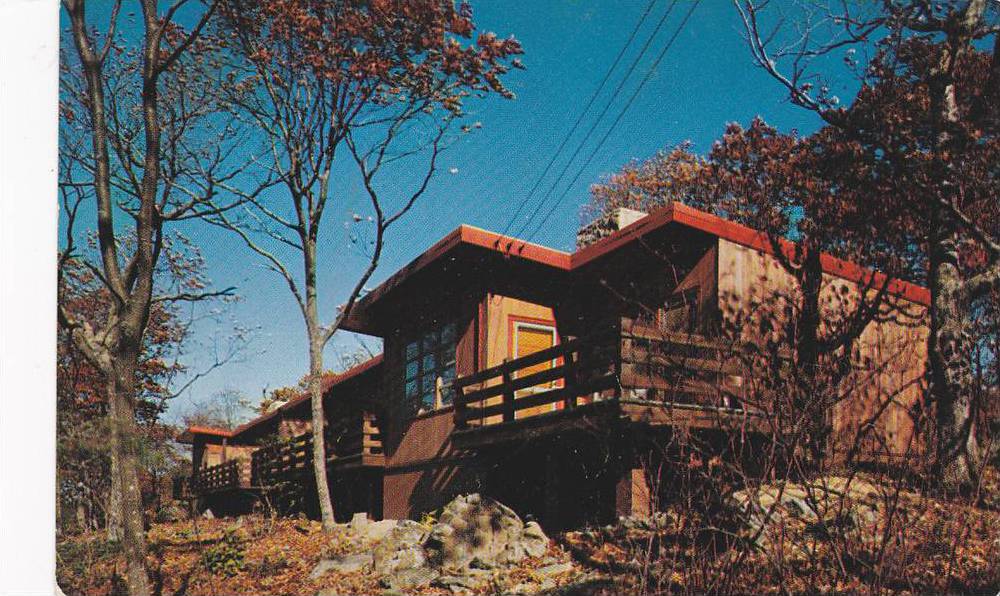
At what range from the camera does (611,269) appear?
380 inches

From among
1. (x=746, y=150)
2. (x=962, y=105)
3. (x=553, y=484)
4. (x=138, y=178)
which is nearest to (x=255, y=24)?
(x=138, y=178)

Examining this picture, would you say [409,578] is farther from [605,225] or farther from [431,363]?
[605,225]

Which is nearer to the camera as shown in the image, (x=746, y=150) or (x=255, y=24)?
(x=255, y=24)

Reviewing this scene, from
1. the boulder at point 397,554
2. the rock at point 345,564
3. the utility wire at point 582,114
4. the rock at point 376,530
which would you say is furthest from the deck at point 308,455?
the utility wire at point 582,114

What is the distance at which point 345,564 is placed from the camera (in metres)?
6.64

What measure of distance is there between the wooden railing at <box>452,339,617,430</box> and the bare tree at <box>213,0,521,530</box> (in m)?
1.89

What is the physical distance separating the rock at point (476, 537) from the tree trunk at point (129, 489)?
2.40m

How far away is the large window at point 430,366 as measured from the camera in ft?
35.5

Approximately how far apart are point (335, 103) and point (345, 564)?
459cm

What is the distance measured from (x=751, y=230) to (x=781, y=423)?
340cm

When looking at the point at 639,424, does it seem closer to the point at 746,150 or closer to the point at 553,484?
the point at 553,484

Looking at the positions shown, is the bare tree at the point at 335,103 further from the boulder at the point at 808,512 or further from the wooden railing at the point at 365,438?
the wooden railing at the point at 365,438

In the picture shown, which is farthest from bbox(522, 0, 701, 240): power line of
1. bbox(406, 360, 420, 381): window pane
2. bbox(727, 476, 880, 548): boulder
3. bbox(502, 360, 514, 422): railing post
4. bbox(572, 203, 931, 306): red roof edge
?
bbox(406, 360, 420, 381): window pane

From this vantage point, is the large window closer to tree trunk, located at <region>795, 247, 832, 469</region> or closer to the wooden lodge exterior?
the wooden lodge exterior
